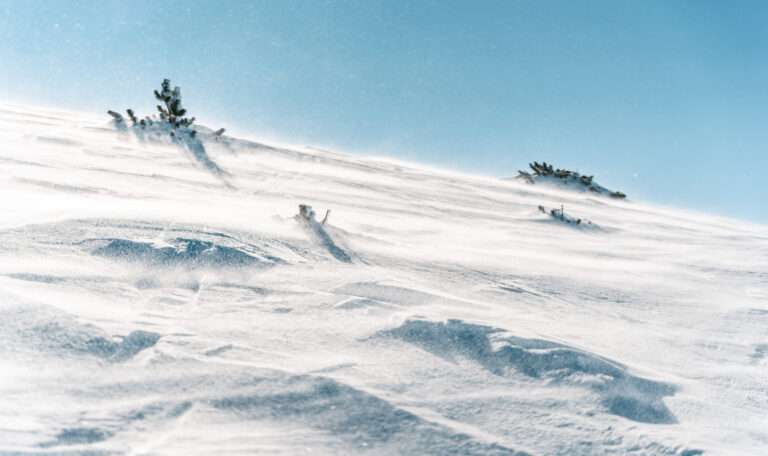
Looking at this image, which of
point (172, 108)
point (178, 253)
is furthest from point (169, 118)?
point (178, 253)

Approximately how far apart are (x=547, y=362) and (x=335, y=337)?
52 cm

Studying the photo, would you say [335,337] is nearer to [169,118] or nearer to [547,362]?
[547,362]

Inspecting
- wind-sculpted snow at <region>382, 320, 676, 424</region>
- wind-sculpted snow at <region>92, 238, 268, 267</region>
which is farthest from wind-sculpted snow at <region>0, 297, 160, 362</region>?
wind-sculpted snow at <region>382, 320, 676, 424</region>

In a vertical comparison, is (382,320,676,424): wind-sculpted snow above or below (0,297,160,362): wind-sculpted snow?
above

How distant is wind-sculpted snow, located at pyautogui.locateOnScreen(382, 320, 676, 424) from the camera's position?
1.11m

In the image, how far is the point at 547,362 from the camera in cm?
120

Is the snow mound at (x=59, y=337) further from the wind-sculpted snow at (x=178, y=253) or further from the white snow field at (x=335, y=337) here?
the wind-sculpted snow at (x=178, y=253)

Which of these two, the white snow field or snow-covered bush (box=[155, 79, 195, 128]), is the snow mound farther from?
snow-covered bush (box=[155, 79, 195, 128])

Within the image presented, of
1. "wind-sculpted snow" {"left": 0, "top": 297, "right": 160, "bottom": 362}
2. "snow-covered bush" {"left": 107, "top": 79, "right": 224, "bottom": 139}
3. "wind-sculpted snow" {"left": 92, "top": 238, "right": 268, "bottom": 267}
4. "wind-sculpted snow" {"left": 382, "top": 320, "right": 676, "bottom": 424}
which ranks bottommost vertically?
"wind-sculpted snow" {"left": 0, "top": 297, "right": 160, "bottom": 362}

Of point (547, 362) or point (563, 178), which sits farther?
point (563, 178)

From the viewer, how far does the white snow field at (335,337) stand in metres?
0.91

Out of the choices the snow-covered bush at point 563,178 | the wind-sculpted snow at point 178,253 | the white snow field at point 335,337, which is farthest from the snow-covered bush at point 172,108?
the snow-covered bush at point 563,178

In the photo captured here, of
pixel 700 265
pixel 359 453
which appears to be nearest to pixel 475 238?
pixel 700 265

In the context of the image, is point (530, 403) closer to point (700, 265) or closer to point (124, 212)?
point (124, 212)
